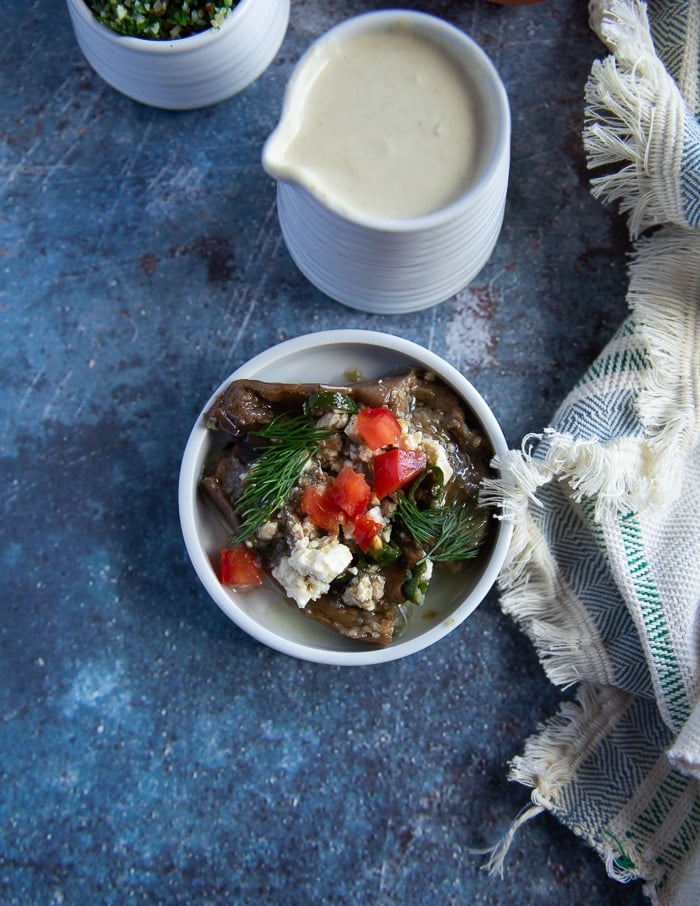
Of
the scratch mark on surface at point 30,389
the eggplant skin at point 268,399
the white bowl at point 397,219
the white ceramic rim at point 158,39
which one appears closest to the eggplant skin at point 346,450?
the eggplant skin at point 268,399

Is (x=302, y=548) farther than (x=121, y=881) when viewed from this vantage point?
No

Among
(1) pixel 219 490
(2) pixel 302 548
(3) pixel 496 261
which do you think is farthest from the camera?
(3) pixel 496 261

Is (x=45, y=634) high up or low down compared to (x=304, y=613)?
down

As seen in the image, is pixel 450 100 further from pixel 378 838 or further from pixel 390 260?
pixel 378 838

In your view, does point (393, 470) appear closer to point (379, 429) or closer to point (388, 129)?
point (379, 429)

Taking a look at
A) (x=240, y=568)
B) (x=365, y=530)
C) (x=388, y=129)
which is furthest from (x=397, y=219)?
(x=240, y=568)

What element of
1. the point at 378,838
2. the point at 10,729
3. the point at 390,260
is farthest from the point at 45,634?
the point at 390,260
